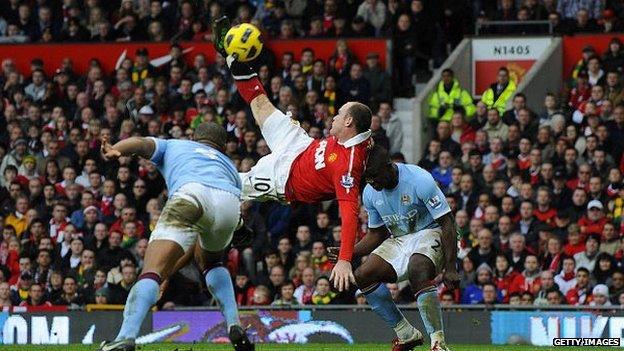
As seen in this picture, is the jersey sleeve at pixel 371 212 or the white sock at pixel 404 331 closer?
the white sock at pixel 404 331

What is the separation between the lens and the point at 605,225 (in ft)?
69.8

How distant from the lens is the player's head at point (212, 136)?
1383 centimetres

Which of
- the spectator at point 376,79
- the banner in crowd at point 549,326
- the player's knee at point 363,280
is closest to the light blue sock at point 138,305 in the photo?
the player's knee at point 363,280

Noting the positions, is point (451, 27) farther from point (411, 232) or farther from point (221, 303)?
point (221, 303)

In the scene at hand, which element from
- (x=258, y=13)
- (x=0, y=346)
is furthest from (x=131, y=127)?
(x=0, y=346)

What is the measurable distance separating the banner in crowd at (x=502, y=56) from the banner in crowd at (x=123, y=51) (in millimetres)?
1532

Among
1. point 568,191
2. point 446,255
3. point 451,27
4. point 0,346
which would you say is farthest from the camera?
point 451,27

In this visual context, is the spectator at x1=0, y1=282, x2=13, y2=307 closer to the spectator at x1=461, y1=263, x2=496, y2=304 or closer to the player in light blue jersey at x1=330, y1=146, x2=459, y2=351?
the spectator at x1=461, y1=263, x2=496, y2=304

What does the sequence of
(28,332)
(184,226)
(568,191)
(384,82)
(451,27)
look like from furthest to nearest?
(451,27), (384,82), (568,191), (28,332), (184,226)

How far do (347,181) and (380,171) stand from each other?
1.12 metres

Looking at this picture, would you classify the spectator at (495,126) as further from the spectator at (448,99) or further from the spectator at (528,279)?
the spectator at (528,279)

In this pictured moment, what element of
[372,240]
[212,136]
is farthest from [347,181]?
[372,240]

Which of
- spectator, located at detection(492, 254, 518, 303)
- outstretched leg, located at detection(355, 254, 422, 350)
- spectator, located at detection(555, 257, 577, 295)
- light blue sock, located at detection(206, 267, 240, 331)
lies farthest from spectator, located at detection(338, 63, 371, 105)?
light blue sock, located at detection(206, 267, 240, 331)

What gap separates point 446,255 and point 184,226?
3084 millimetres
